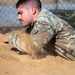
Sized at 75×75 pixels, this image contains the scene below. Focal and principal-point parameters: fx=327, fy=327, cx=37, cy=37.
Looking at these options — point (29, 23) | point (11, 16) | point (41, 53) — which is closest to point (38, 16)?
point (29, 23)

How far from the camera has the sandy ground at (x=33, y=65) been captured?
3328 mm

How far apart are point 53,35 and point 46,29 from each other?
157 mm

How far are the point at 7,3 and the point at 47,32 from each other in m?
6.90

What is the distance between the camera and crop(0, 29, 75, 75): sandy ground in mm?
3328

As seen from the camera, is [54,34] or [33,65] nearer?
[33,65]

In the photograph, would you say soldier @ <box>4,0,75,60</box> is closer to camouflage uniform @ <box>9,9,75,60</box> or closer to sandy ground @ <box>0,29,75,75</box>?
camouflage uniform @ <box>9,9,75,60</box>

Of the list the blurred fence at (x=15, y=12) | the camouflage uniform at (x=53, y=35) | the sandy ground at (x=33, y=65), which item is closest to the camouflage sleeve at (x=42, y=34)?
the camouflage uniform at (x=53, y=35)

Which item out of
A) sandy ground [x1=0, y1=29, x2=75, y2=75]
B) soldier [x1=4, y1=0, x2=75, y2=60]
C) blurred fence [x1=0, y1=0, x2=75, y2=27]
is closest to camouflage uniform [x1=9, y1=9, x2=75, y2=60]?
soldier [x1=4, y1=0, x2=75, y2=60]

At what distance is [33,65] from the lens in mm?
3613

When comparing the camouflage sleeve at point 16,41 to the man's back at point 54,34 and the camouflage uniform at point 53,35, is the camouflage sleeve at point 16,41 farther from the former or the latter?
the man's back at point 54,34

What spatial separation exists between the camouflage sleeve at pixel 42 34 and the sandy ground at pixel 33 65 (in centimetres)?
22

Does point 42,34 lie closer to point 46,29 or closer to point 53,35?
point 46,29

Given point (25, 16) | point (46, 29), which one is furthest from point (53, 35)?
point (25, 16)

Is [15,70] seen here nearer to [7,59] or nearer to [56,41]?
[7,59]
